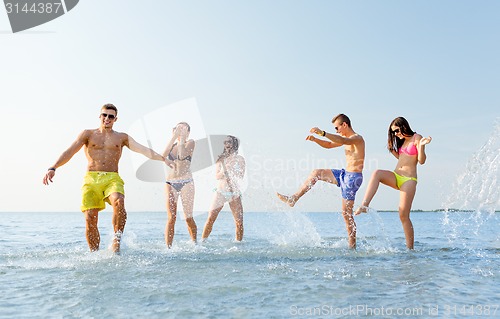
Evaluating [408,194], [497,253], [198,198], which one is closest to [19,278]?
[198,198]

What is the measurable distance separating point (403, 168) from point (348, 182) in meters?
0.98

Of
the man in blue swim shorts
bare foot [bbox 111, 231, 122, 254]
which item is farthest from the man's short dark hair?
bare foot [bbox 111, 231, 122, 254]

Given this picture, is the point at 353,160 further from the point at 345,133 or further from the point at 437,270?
the point at 437,270

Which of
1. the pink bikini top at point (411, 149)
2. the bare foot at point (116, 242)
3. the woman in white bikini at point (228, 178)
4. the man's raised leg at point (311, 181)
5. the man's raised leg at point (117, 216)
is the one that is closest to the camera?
the man's raised leg at point (117, 216)

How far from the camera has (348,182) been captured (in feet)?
27.5

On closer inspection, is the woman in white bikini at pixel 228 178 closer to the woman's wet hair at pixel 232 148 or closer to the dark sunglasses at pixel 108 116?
the woman's wet hair at pixel 232 148

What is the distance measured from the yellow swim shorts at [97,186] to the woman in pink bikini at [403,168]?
13.6 ft

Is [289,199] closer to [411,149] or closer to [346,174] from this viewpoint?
[346,174]

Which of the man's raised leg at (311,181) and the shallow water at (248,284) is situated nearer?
the shallow water at (248,284)

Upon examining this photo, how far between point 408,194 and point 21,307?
618cm

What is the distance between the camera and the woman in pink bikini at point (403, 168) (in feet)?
26.4

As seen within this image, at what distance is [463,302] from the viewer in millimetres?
4855

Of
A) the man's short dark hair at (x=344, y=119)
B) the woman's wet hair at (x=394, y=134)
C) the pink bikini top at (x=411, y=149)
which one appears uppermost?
the man's short dark hair at (x=344, y=119)

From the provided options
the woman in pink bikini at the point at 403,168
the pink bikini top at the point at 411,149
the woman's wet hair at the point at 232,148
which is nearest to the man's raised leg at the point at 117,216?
the woman's wet hair at the point at 232,148
